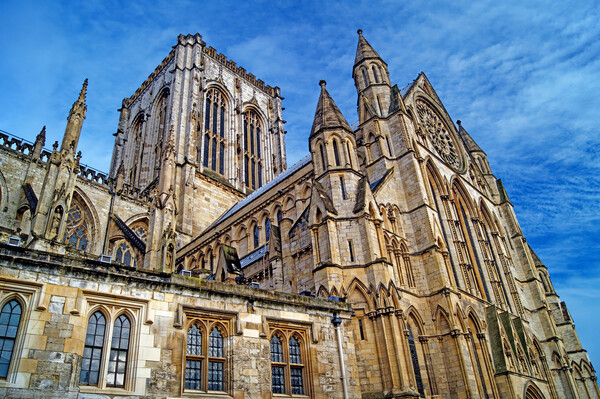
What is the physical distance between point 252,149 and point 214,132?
5.80 metres

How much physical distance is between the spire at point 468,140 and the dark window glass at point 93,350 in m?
33.5

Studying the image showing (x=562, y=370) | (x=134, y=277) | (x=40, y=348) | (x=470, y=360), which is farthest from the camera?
(x=562, y=370)

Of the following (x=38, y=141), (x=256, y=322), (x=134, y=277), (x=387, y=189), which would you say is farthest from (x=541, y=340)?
(x=38, y=141)

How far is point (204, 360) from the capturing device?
11.7 meters

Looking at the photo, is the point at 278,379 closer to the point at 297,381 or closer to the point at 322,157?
the point at 297,381

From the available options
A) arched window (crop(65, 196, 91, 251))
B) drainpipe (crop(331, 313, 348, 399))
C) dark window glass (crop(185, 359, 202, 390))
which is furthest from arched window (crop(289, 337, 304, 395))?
arched window (crop(65, 196, 91, 251))

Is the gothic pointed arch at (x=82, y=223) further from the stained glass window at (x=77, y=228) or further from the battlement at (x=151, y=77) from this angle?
the battlement at (x=151, y=77)

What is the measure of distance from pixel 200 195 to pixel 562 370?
31864 millimetres

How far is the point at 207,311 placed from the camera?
12156 mm

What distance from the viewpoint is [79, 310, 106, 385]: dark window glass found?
1005cm

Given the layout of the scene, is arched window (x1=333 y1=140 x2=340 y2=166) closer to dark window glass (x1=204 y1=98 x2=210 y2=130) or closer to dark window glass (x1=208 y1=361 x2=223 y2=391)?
dark window glass (x1=208 y1=361 x2=223 y2=391)

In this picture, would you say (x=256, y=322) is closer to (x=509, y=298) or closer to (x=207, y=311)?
(x=207, y=311)

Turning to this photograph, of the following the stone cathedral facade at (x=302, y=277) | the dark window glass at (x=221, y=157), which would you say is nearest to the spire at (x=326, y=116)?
the stone cathedral facade at (x=302, y=277)

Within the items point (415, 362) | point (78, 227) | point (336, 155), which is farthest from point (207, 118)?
point (415, 362)
